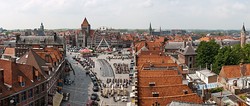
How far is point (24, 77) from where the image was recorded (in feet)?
159

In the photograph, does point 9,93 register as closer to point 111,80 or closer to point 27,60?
point 27,60

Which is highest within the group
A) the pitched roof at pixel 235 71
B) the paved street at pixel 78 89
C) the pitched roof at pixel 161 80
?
the pitched roof at pixel 161 80

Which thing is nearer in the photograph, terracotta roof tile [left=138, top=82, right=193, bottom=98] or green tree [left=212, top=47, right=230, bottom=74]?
terracotta roof tile [left=138, top=82, right=193, bottom=98]

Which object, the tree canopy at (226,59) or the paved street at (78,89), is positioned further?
the tree canopy at (226,59)

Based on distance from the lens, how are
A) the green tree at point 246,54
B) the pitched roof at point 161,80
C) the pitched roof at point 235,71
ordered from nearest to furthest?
the pitched roof at point 161,80 < the pitched roof at point 235,71 < the green tree at point 246,54

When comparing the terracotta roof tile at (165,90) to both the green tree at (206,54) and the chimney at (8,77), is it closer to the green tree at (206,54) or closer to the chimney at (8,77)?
the chimney at (8,77)

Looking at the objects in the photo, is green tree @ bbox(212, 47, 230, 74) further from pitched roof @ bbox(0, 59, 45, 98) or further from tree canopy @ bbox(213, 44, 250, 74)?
pitched roof @ bbox(0, 59, 45, 98)

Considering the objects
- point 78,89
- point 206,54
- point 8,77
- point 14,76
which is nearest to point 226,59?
point 206,54

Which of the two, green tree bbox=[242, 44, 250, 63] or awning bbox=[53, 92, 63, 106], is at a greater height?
green tree bbox=[242, 44, 250, 63]

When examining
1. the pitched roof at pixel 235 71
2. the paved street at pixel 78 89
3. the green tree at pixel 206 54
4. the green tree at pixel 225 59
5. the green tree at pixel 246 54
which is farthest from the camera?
the green tree at pixel 206 54

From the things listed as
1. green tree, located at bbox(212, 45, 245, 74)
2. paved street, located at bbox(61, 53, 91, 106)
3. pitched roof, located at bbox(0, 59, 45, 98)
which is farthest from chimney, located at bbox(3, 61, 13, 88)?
green tree, located at bbox(212, 45, 245, 74)

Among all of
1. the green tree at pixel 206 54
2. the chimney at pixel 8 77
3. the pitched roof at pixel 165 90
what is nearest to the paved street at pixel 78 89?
the chimney at pixel 8 77

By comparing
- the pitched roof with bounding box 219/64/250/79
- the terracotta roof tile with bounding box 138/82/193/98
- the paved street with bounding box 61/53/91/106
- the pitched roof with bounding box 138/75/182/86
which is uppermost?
the pitched roof with bounding box 138/75/182/86

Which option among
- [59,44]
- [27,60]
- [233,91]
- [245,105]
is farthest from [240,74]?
[59,44]
